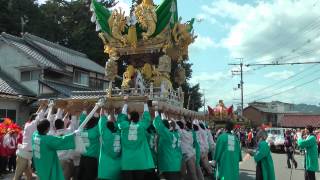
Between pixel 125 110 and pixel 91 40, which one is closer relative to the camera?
pixel 125 110

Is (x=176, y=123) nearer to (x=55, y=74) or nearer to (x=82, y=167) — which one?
(x=82, y=167)

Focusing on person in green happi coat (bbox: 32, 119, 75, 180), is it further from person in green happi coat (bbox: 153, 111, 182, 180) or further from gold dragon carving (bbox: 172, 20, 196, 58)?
gold dragon carving (bbox: 172, 20, 196, 58)

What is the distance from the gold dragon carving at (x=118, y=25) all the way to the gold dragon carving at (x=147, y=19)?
0.58 metres

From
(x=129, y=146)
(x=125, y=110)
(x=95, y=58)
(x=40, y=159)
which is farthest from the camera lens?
(x=95, y=58)

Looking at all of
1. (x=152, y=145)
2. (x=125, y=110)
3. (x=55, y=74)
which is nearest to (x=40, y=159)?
(x=125, y=110)

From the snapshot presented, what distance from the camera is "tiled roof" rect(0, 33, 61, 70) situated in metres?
26.3

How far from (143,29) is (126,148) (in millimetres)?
7593

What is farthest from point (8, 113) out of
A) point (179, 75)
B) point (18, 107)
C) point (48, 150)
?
point (48, 150)

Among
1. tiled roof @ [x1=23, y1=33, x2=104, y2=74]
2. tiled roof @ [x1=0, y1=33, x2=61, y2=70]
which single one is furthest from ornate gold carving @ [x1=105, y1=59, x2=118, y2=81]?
tiled roof @ [x1=23, y1=33, x2=104, y2=74]

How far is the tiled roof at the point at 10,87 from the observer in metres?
23.6

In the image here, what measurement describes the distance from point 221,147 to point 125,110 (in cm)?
243

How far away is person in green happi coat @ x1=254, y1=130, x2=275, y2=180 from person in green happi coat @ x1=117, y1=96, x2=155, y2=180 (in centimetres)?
255

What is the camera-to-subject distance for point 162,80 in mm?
15070

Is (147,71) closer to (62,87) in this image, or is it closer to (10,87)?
(10,87)
